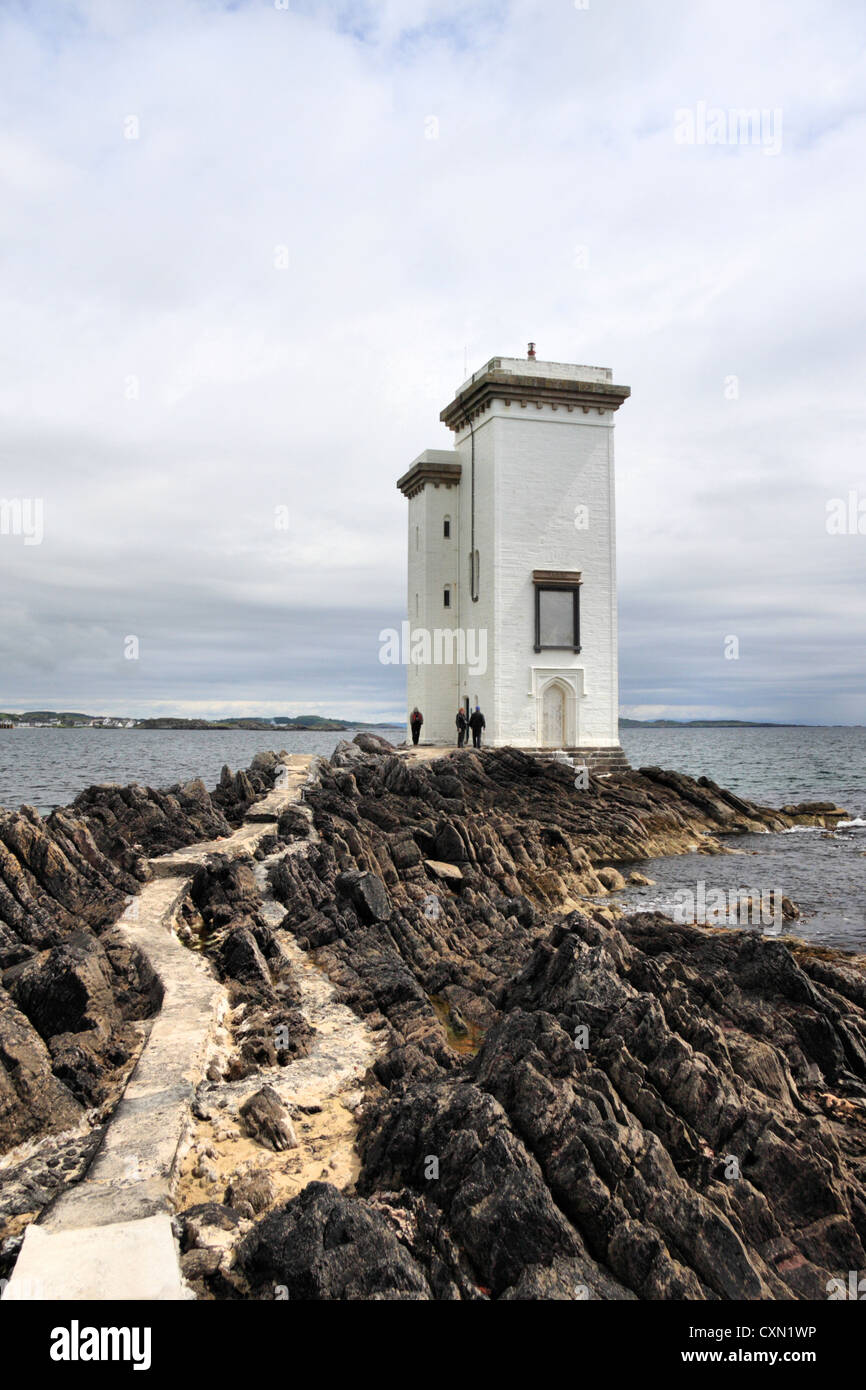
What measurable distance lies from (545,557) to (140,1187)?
26499 mm

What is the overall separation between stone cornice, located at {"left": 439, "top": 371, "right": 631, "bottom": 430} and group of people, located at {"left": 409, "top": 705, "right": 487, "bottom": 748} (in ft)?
33.3

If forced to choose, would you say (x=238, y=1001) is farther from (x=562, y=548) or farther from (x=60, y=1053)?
(x=562, y=548)

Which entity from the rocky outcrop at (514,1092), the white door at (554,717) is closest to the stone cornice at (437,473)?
the white door at (554,717)

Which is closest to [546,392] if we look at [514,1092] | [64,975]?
[64,975]

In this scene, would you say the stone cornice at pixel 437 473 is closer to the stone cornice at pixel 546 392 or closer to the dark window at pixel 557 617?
the stone cornice at pixel 546 392

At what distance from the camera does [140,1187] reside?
16.8 ft

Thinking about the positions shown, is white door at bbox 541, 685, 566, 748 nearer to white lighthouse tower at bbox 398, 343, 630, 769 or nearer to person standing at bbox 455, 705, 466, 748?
white lighthouse tower at bbox 398, 343, 630, 769

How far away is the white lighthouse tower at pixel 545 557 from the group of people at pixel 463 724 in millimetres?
356

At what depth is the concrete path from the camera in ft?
13.9

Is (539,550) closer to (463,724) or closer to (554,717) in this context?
(554,717)

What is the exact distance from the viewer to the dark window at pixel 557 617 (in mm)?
29766

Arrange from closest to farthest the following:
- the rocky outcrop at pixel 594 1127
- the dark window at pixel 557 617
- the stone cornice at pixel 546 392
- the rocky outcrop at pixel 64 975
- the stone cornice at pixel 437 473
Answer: the rocky outcrop at pixel 594 1127
the rocky outcrop at pixel 64 975
the stone cornice at pixel 546 392
the dark window at pixel 557 617
the stone cornice at pixel 437 473

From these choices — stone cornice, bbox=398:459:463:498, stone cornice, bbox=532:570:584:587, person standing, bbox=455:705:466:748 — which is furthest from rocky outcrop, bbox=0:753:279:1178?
stone cornice, bbox=398:459:463:498
